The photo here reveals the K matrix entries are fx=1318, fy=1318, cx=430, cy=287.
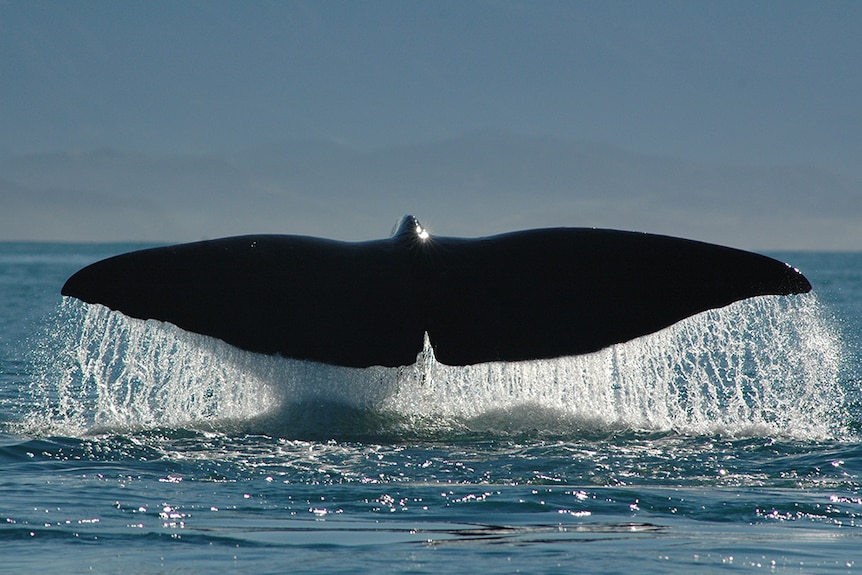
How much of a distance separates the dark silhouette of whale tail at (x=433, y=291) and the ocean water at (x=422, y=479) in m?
0.14

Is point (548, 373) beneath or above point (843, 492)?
above

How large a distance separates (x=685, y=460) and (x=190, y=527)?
10.6 ft

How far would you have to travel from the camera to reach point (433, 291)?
8.23 metres

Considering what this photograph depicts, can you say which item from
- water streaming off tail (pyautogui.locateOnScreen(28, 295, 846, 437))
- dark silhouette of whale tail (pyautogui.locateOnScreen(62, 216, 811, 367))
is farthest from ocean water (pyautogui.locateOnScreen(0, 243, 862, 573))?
dark silhouette of whale tail (pyautogui.locateOnScreen(62, 216, 811, 367))

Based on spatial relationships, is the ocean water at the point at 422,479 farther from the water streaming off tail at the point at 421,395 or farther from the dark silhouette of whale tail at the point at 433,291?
A: the dark silhouette of whale tail at the point at 433,291

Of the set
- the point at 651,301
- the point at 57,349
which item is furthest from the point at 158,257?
the point at 57,349

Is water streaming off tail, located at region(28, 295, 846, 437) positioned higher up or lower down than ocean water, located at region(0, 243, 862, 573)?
higher up

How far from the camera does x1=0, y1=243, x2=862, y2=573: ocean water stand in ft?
19.1

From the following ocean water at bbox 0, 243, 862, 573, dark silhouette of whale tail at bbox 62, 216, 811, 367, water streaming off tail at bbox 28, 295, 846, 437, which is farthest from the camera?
water streaming off tail at bbox 28, 295, 846, 437

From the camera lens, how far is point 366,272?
27.6 ft

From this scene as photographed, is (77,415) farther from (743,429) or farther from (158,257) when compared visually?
(743,429)

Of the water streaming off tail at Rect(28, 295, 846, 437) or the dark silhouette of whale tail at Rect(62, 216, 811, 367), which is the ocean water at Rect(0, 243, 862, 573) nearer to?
the water streaming off tail at Rect(28, 295, 846, 437)

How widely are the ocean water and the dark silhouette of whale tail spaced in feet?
Result: 0.45

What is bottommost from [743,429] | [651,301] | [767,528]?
[767,528]
